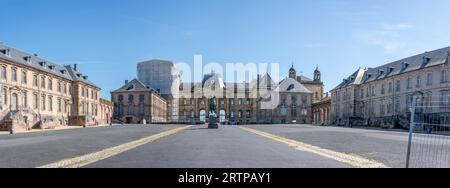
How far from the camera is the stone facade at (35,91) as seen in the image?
140 ft

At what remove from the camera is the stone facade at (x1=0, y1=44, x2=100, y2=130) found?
Result: 42.6 m

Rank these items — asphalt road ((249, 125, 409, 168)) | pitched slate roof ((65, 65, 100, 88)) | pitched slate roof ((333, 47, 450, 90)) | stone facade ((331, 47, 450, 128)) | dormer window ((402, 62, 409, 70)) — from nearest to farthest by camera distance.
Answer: asphalt road ((249, 125, 409, 168))
stone facade ((331, 47, 450, 128))
pitched slate roof ((333, 47, 450, 90))
dormer window ((402, 62, 409, 70))
pitched slate roof ((65, 65, 100, 88))

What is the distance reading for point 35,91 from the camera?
50406 millimetres

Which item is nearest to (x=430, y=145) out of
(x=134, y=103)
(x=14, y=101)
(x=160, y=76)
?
(x=14, y=101)

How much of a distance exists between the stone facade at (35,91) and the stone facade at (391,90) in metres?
41.3

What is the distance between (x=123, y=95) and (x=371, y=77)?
5290 centimetres

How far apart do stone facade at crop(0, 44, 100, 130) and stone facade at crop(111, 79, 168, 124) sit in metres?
19.2

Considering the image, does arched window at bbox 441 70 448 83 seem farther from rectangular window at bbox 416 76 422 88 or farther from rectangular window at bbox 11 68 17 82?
rectangular window at bbox 11 68 17 82

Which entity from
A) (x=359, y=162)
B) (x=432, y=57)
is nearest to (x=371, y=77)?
(x=432, y=57)

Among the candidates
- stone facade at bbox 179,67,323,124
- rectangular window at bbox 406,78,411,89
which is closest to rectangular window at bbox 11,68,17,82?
rectangular window at bbox 406,78,411,89

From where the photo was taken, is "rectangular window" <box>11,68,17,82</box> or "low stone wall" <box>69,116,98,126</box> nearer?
"rectangular window" <box>11,68,17,82</box>

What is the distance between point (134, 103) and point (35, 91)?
39279 mm

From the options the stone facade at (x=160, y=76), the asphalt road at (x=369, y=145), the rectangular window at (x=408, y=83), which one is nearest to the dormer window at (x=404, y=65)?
the rectangular window at (x=408, y=83)
